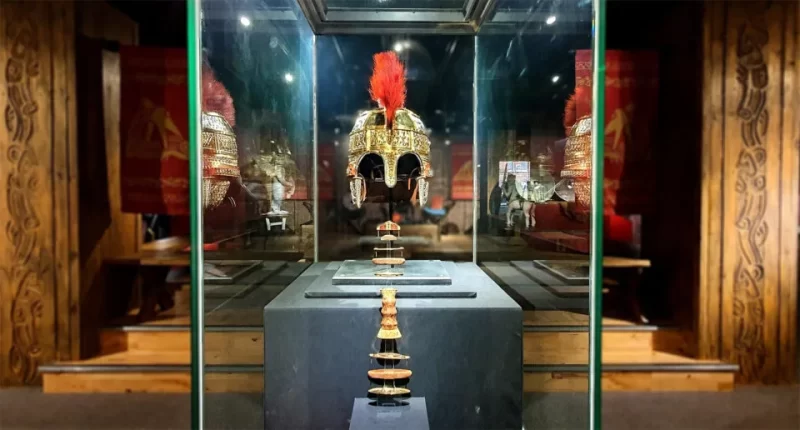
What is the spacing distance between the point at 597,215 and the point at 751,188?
185 centimetres

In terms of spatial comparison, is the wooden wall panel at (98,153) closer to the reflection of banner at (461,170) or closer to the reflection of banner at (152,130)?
the reflection of banner at (152,130)

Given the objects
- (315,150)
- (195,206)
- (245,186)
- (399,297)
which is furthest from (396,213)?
(195,206)

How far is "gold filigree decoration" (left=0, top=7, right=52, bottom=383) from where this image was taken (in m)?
2.40

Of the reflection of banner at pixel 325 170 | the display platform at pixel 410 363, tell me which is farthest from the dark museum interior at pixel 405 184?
the display platform at pixel 410 363

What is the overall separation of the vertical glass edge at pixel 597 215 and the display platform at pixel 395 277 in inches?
28.2

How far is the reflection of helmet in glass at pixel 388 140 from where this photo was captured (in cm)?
200

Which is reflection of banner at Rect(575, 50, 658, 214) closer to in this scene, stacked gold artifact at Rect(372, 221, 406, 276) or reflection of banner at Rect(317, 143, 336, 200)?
stacked gold artifact at Rect(372, 221, 406, 276)

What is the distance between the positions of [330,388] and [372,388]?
0.41 feet

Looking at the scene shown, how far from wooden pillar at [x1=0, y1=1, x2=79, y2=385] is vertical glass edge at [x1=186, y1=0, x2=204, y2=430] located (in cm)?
165

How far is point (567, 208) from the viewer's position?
4.98 feet

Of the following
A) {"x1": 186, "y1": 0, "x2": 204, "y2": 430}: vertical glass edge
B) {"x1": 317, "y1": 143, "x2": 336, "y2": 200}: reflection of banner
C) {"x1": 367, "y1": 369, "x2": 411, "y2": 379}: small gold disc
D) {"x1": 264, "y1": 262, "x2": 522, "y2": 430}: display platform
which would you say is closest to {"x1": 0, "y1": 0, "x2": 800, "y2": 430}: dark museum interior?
{"x1": 317, "y1": 143, "x2": 336, "y2": 200}: reflection of banner

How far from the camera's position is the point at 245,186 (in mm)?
1634

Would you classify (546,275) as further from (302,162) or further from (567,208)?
(302,162)

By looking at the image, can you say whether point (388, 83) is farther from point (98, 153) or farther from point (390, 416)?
point (98, 153)
